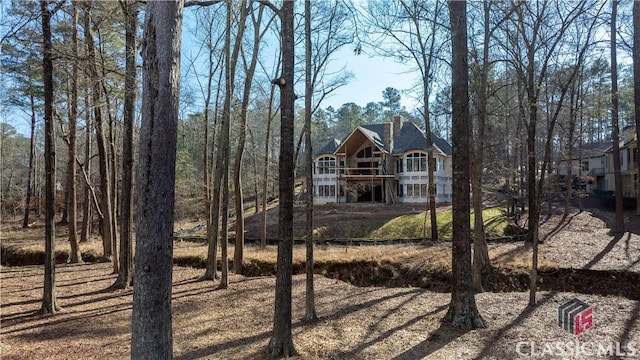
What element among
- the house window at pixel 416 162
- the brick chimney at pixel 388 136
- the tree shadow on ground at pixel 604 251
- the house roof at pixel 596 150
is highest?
the brick chimney at pixel 388 136

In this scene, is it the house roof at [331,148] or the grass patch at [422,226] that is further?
the house roof at [331,148]

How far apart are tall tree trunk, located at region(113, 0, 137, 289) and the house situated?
776 inches

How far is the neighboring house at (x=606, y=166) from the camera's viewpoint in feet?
92.0

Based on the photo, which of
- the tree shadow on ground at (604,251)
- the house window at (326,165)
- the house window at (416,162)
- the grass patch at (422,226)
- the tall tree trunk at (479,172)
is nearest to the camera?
the tall tree trunk at (479,172)

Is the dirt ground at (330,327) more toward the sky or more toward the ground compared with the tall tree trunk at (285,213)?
more toward the ground

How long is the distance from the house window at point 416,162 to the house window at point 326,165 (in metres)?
6.23

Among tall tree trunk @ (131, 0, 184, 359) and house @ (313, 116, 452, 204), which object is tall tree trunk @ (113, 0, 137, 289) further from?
house @ (313, 116, 452, 204)

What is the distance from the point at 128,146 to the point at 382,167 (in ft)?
73.1

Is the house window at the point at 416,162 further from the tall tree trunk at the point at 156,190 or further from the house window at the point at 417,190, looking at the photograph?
the tall tree trunk at the point at 156,190

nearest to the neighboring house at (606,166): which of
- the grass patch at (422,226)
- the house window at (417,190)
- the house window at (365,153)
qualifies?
the house window at (417,190)

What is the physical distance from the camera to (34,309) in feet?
25.1

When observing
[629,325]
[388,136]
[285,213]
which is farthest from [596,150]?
[285,213]

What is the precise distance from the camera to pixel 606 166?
33.2 meters

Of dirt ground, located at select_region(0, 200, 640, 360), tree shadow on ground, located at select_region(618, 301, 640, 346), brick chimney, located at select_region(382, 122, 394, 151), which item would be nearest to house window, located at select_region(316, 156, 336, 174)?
brick chimney, located at select_region(382, 122, 394, 151)
